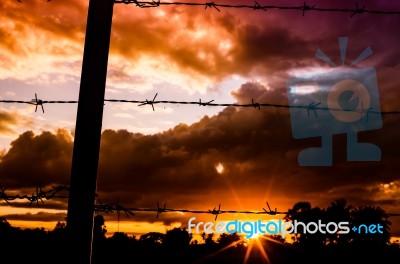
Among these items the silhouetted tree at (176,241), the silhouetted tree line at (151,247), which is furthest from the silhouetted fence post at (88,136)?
the silhouetted tree at (176,241)

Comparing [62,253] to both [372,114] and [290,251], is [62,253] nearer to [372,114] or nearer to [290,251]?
[372,114]

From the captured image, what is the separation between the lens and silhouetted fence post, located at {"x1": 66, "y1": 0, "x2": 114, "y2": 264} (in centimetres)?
297

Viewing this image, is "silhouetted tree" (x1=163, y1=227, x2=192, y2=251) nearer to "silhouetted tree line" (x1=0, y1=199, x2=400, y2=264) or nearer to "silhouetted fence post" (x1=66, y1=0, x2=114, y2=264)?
"silhouetted tree line" (x1=0, y1=199, x2=400, y2=264)

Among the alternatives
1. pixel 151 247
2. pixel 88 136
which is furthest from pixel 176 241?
pixel 88 136

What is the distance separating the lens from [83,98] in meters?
3.05

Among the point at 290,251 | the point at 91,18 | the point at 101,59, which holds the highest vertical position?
the point at 91,18

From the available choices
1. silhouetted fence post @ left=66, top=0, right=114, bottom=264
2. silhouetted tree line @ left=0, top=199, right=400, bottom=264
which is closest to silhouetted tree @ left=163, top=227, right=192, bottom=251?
silhouetted tree line @ left=0, top=199, right=400, bottom=264

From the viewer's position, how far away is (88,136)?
9.89 ft

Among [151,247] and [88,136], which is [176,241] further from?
[88,136]

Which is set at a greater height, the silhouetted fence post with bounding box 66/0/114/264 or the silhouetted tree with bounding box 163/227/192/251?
the silhouetted fence post with bounding box 66/0/114/264

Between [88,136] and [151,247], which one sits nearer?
[88,136]

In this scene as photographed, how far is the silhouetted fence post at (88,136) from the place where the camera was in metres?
2.97

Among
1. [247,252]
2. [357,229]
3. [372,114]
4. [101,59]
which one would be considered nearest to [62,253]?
[101,59]

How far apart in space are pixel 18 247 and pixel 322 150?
3.96 meters
